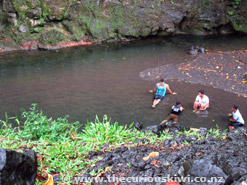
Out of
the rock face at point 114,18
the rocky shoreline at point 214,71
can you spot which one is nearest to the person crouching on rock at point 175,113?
the rocky shoreline at point 214,71

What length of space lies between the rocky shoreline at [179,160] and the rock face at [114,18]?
13.4 m

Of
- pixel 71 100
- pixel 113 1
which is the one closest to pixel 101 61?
pixel 71 100

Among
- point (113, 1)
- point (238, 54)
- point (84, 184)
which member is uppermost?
point (113, 1)

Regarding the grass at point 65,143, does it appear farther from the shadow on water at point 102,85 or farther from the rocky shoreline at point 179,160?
the shadow on water at point 102,85

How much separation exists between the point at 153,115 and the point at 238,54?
8.08 meters

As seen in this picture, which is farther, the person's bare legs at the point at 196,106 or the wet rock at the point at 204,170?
the person's bare legs at the point at 196,106

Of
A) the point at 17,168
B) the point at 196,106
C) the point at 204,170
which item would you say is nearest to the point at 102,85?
the point at 196,106

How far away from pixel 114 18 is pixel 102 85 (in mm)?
8606

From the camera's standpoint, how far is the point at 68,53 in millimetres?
14789

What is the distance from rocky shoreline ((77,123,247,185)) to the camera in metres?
2.62

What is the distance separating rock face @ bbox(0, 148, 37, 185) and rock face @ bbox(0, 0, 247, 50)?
14.0 meters

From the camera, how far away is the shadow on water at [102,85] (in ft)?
26.1

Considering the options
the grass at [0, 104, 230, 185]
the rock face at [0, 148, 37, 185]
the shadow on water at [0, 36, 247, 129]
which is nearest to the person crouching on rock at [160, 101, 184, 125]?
the shadow on water at [0, 36, 247, 129]

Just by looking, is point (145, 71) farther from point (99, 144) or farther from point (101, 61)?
point (99, 144)
